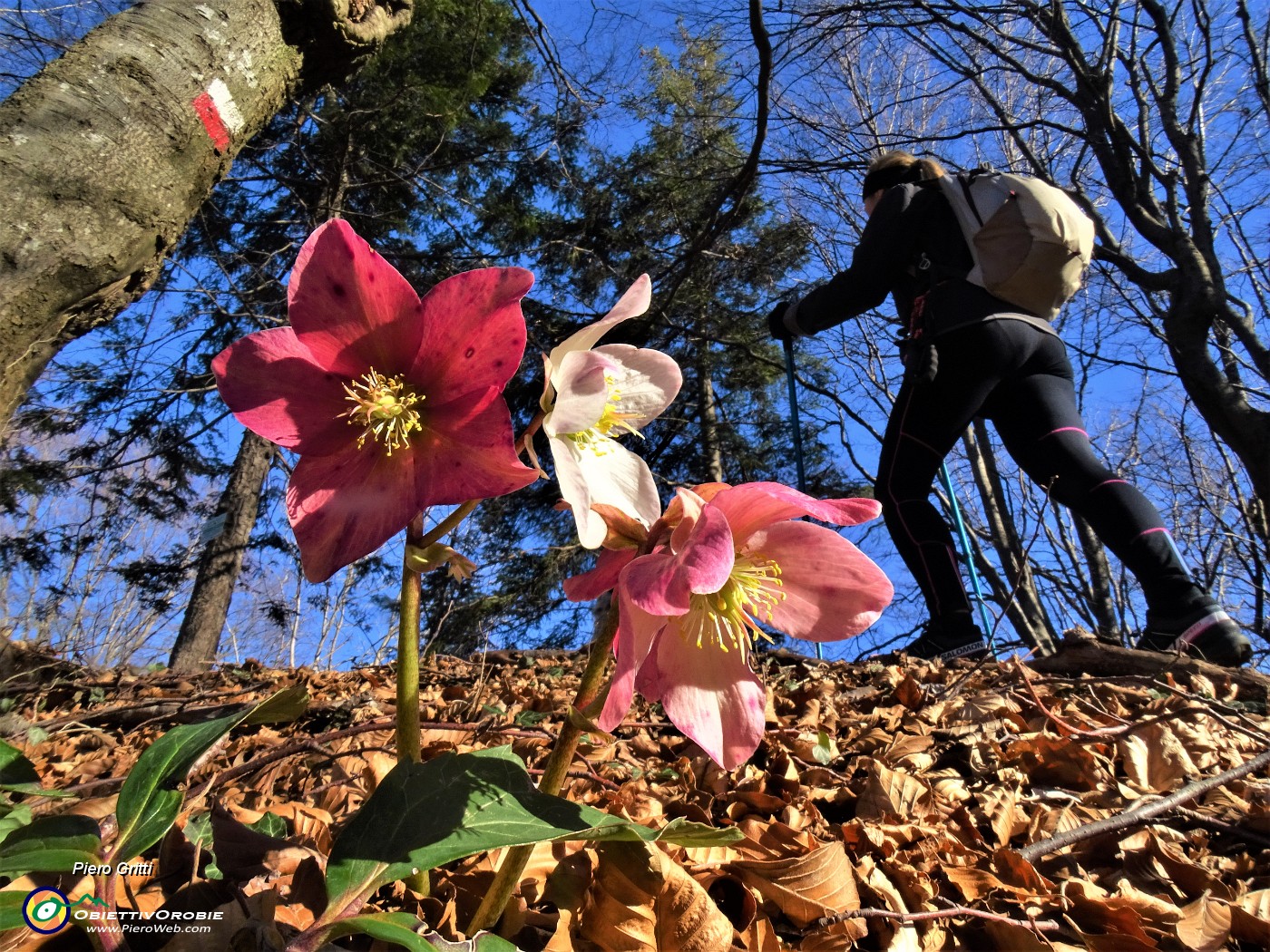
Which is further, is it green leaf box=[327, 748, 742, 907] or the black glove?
the black glove

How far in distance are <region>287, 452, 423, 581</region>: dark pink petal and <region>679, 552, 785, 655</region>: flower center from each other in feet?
1.00

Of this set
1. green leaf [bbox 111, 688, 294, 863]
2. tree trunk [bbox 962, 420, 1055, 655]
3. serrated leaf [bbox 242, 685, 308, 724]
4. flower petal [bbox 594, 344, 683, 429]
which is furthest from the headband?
tree trunk [bbox 962, 420, 1055, 655]

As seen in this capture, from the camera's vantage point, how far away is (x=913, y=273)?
362 centimetres

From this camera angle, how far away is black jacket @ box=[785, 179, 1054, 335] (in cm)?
317

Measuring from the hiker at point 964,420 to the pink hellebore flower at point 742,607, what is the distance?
102 inches

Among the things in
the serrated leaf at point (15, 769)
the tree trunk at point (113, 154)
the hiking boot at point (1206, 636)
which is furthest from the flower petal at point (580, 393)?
the hiking boot at point (1206, 636)

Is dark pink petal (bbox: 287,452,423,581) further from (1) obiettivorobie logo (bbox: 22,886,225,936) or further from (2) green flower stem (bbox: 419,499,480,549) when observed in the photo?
(1) obiettivorobie logo (bbox: 22,886,225,936)

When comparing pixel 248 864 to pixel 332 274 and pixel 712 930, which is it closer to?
pixel 712 930

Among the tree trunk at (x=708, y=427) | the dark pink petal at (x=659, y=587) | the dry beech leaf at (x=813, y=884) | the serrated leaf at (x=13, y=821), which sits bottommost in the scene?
the serrated leaf at (x=13, y=821)

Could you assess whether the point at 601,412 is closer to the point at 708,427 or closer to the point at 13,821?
the point at 13,821

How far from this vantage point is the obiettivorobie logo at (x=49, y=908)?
654 millimetres

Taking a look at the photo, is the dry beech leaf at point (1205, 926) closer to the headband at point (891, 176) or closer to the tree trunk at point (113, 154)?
the tree trunk at point (113, 154)

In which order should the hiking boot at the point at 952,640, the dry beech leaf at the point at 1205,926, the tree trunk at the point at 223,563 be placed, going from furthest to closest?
the tree trunk at the point at 223,563, the hiking boot at the point at 952,640, the dry beech leaf at the point at 1205,926

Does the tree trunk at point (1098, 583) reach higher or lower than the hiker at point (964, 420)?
higher
